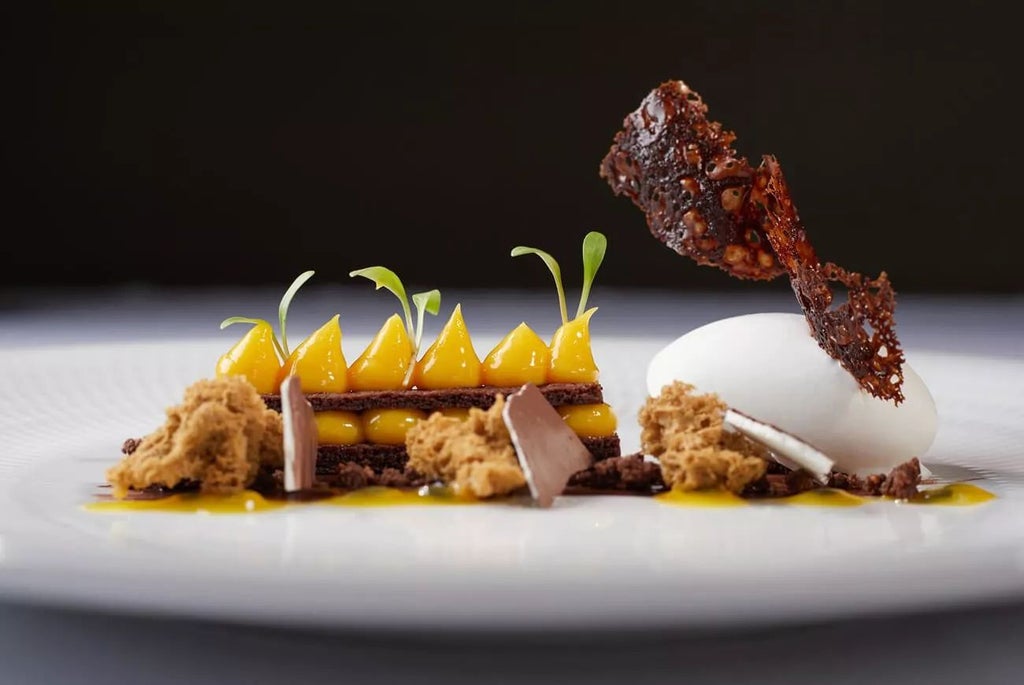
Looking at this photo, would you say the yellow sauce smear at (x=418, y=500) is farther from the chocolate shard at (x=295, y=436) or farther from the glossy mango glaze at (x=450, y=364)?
the glossy mango glaze at (x=450, y=364)

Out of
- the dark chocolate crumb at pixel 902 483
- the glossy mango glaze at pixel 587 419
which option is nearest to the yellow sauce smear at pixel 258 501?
the glossy mango glaze at pixel 587 419

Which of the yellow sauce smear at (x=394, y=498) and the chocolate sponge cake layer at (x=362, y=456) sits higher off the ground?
the chocolate sponge cake layer at (x=362, y=456)

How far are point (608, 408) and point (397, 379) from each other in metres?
0.56

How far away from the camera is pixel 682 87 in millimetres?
3510

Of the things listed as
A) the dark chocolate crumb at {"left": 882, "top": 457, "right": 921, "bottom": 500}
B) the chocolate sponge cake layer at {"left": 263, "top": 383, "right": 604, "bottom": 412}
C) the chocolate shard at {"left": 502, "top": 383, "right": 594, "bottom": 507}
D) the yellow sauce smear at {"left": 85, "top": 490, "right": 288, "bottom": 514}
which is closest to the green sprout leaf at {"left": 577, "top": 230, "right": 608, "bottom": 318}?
the chocolate sponge cake layer at {"left": 263, "top": 383, "right": 604, "bottom": 412}

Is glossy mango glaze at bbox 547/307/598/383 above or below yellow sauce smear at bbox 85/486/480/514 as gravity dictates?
above

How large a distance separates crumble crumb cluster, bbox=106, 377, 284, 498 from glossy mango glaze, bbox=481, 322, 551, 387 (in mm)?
659

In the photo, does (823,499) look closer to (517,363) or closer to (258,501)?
(517,363)

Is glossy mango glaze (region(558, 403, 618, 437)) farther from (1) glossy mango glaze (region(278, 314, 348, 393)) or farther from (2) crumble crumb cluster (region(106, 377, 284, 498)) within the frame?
(2) crumble crumb cluster (region(106, 377, 284, 498))

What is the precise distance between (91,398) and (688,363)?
209 cm

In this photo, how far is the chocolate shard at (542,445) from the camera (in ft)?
9.88

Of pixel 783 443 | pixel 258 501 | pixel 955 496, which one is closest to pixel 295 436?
pixel 258 501

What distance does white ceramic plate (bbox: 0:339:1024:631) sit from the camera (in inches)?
86.0

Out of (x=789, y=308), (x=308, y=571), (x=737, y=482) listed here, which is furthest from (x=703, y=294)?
(x=308, y=571)
